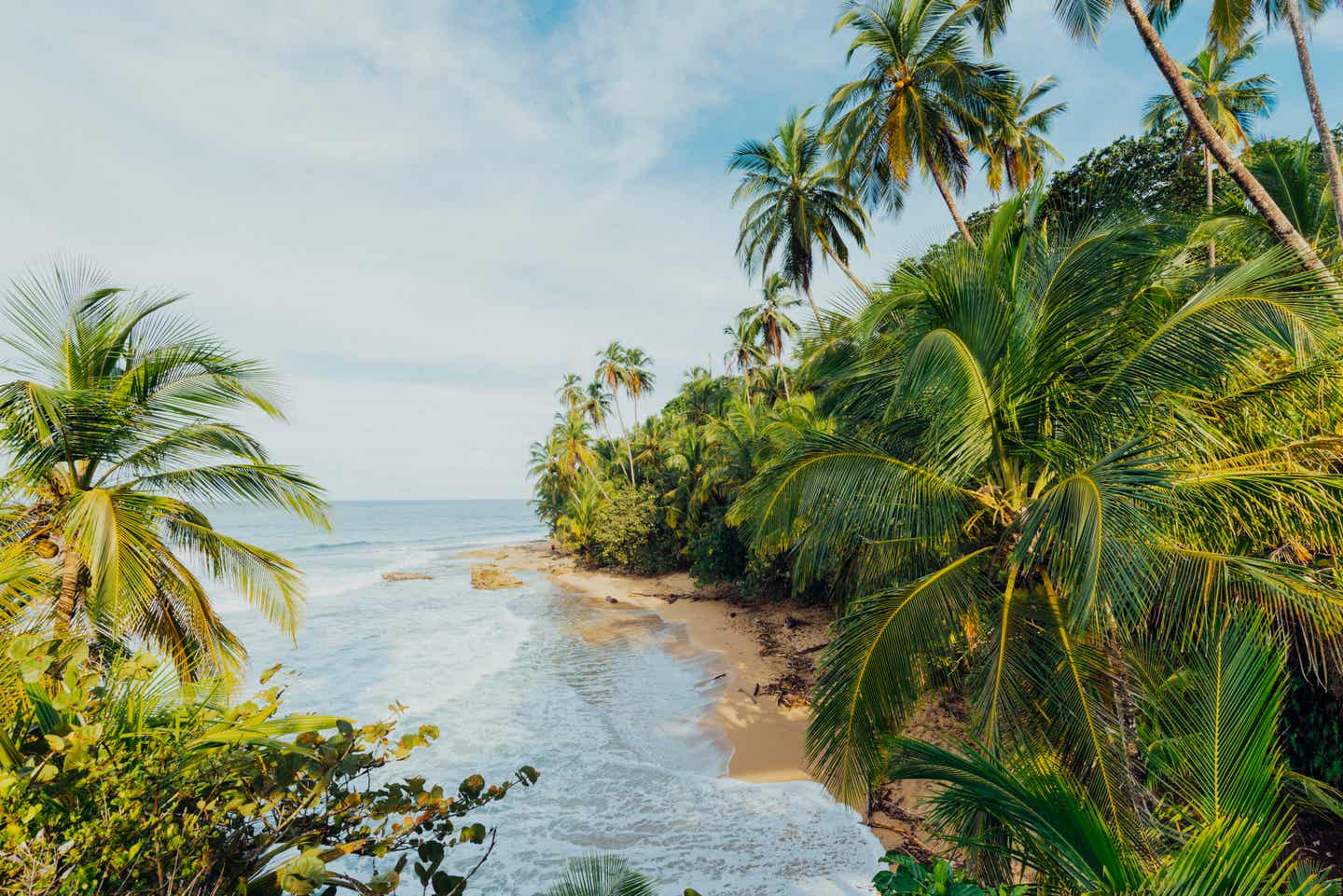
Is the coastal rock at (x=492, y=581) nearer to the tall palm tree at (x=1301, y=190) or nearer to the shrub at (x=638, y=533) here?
the shrub at (x=638, y=533)

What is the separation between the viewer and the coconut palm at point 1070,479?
129 inches

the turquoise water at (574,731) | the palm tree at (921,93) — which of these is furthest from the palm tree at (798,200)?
the turquoise water at (574,731)

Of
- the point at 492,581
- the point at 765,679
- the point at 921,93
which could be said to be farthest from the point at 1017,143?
the point at 492,581

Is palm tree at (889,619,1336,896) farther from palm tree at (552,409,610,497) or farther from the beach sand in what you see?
palm tree at (552,409,610,497)

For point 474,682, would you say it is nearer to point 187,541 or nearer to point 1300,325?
point 187,541

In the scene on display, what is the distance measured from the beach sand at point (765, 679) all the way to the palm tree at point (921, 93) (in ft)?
32.8

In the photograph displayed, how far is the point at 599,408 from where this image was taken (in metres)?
41.0

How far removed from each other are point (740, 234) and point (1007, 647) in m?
16.1

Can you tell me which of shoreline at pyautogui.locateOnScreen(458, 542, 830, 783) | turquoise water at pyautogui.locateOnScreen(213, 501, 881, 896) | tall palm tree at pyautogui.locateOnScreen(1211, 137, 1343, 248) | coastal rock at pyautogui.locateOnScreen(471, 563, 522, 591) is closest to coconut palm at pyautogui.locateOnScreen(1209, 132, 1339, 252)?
tall palm tree at pyautogui.locateOnScreen(1211, 137, 1343, 248)

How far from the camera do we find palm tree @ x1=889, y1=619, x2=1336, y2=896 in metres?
1.95

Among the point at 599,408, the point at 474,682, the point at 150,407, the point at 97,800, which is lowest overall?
the point at 474,682

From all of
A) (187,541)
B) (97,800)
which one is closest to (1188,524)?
(97,800)

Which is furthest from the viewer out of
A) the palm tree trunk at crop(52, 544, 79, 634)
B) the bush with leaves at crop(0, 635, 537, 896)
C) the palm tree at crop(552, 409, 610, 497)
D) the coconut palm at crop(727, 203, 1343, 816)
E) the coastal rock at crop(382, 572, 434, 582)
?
the palm tree at crop(552, 409, 610, 497)

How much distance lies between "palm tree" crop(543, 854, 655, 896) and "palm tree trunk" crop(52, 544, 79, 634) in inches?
158
